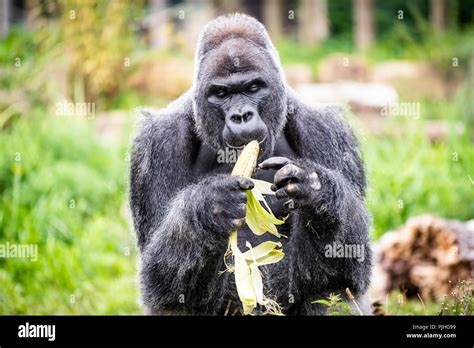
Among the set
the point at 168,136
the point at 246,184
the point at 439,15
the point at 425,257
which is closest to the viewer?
the point at 246,184

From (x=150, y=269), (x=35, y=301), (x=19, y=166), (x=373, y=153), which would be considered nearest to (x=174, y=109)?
(x=150, y=269)

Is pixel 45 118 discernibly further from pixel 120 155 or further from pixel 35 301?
pixel 35 301

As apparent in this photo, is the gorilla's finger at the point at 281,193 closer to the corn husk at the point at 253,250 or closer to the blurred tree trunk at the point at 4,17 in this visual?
the corn husk at the point at 253,250

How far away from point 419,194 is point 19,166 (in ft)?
16.3

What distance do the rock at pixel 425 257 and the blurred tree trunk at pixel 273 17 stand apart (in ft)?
25.5

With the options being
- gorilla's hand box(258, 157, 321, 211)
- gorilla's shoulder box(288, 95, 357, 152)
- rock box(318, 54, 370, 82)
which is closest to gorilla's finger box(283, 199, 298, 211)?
gorilla's hand box(258, 157, 321, 211)

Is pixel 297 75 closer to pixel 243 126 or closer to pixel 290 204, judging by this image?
pixel 243 126

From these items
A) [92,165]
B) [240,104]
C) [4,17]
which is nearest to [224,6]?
[4,17]

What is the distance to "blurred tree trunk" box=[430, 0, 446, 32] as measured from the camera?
1206cm

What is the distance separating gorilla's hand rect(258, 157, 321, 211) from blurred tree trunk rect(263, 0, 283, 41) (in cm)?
1007

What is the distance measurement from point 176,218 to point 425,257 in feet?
11.2

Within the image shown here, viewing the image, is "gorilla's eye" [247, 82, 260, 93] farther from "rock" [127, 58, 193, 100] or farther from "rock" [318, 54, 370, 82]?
"rock" [318, 54, 370, 82]

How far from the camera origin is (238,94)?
16.7 feet

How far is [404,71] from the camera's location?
1266cm
